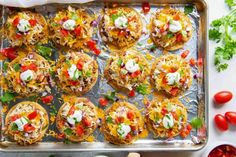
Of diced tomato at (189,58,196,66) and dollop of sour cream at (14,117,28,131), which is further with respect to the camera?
diced tomato at (189,58,196,66)

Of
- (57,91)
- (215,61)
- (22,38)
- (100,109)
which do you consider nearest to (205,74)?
(215,61)

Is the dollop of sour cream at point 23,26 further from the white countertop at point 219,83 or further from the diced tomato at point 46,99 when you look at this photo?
the white countertop at point 219,83

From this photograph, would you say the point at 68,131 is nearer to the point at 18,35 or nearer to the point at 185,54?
the point at 18,35

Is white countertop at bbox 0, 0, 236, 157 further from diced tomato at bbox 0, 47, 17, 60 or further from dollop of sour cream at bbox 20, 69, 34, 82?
diced tomato at bbox 0, 47, 17, 60

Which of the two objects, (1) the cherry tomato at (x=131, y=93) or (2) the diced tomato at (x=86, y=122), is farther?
(1) the cherry tomato at (x=131, y=93)

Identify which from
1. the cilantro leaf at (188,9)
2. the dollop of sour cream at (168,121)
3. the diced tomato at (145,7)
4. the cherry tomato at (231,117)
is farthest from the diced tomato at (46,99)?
the cherry tomato at (231,117)

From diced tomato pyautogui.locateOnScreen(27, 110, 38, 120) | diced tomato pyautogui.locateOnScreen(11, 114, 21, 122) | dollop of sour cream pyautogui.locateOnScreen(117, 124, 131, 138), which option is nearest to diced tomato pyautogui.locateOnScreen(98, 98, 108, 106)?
dollop of sour cream pyautogui.locateOnScreen(117, 124, 131, 138)

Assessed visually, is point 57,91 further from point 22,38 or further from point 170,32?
point 170,32
